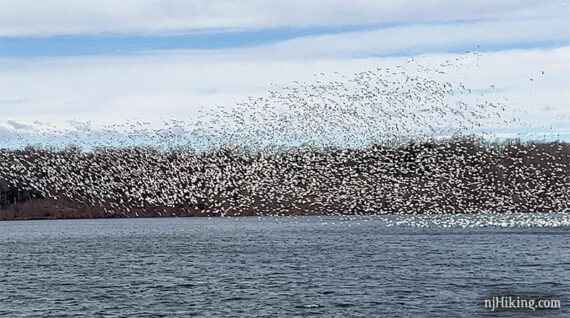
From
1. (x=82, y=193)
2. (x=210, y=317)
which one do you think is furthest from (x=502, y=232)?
(x=82, y=193)

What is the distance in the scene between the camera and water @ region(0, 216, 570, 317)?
4259 centimetres

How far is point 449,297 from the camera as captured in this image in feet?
145

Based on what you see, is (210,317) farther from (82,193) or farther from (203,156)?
(82,193)

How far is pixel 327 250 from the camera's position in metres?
75.3

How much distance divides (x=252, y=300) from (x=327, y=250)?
30863 millimetres

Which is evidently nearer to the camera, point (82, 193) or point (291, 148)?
point (291, 148)

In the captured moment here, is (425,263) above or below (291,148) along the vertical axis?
below

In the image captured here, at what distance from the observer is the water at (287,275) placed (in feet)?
140

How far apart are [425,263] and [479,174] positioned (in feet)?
255

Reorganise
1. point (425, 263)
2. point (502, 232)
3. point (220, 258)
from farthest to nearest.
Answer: point (502, 232)
point (220, 258)
point (425, 263)

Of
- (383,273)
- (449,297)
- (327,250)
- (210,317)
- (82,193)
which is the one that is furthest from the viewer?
(82,193)

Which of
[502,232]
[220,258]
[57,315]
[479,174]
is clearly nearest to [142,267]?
[220,258]

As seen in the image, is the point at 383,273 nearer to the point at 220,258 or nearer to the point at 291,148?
the point at 220,258

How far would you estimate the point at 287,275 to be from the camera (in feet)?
183
